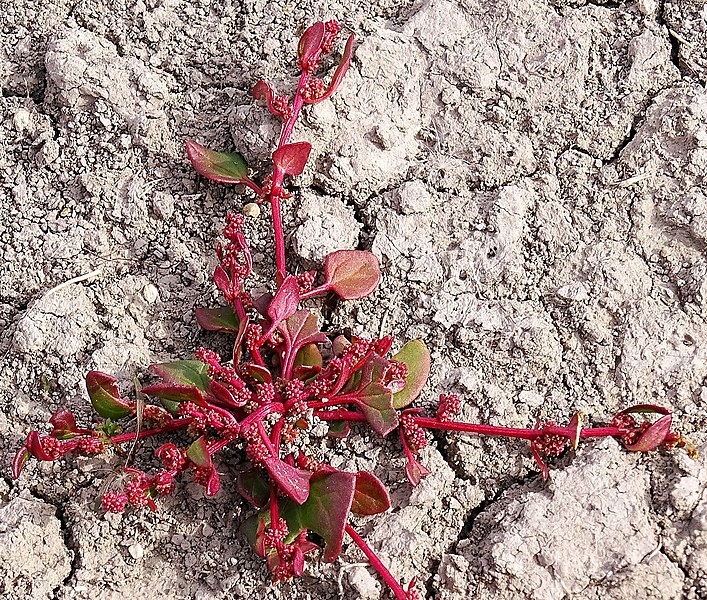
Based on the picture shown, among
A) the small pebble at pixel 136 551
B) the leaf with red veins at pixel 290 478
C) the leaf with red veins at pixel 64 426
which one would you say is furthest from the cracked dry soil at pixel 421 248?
the leaf with red veins at pixel 290 478

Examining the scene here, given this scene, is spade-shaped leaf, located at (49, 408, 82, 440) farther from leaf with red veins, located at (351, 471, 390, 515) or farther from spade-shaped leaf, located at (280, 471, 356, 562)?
leaf with red veins, located at (351, 471, 390, 515)

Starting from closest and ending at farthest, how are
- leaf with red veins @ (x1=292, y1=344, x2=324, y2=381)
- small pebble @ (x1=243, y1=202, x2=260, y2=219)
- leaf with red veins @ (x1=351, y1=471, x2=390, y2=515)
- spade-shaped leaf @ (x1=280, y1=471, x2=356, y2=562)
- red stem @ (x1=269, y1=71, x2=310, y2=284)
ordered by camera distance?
spade-shaped leaf @ (x1=280, y1=471, x2=356, y2=562) < leaf with red veins @ (x1=351, y1=471, x2=390, y2=515) < leaf with red veins @ (x1=292, y1=344, x2=324, y2=381) < red stem @ (x1=269, y1=71, x2=310, y2=284) < small pebble @ (x1=243, y1=202, x2=260, y2=219)

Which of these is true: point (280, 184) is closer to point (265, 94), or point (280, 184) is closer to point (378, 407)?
point (265, 94)

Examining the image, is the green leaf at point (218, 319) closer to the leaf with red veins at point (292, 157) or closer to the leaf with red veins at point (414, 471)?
the leaf with red veins at point (292, 157)

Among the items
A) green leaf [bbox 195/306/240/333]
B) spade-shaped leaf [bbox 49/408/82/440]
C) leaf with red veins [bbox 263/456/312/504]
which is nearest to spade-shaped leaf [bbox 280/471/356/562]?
leaf with red veins [bbox 263/456/312/504]

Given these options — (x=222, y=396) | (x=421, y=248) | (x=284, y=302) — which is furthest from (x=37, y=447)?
(x=421, y=248)

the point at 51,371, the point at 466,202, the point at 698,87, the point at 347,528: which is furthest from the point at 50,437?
the point at 698,87
